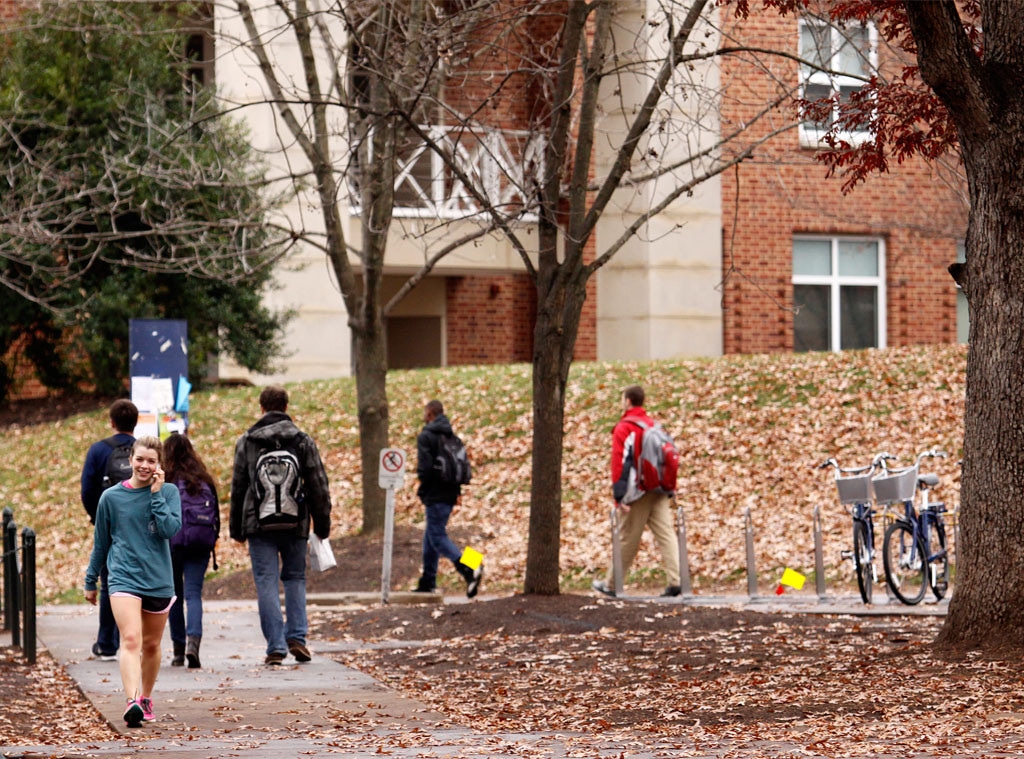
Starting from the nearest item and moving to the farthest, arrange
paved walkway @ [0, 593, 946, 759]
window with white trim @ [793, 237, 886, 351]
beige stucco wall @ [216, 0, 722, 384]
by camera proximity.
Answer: paved walkway @ [0, 593, 946, 759]
beige stucco wall @ [216, 0, 722, 384]
window with white trim @ [793, 237, 886, 351]

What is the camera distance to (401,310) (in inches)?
1229

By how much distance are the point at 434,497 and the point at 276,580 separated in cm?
469

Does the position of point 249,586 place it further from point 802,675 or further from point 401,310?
point 401,310

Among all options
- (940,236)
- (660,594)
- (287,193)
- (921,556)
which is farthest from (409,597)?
(940,236)

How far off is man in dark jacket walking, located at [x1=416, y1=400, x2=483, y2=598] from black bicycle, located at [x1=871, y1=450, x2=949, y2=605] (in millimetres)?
3945

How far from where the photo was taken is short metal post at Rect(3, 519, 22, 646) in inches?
499

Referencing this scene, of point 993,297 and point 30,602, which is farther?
point 30,602

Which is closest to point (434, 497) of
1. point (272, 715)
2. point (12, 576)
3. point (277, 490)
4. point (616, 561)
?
point (616, 561)

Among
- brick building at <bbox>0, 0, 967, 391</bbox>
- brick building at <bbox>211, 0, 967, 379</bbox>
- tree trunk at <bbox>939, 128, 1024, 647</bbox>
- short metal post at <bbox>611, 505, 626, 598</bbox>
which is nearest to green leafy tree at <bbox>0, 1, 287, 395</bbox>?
brick building at <bbox>0, 0, 967, 391</bbox>

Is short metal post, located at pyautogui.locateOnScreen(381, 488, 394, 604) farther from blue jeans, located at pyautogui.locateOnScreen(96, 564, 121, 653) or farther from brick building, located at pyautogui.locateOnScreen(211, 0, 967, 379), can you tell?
brick building, located at pyautogui.locateOnScreen(211, 0, 967, 379)

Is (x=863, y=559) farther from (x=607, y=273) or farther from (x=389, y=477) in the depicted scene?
(x=607, y=273)

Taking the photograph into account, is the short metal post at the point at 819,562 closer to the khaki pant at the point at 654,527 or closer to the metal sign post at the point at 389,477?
the khaki pant at the point at 654,527

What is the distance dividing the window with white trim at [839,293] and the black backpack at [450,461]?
568 inches

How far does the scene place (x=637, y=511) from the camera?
1584 centimetres
